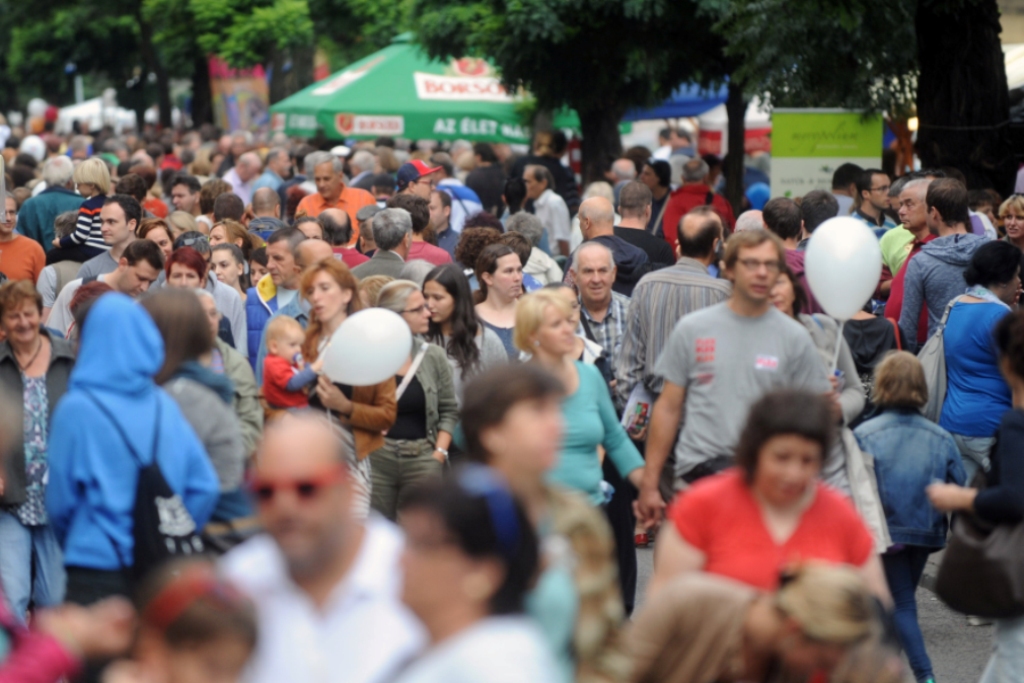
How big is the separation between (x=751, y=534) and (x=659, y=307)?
2937 mm

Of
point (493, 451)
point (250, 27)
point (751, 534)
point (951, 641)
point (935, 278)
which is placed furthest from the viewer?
point (250, 27)

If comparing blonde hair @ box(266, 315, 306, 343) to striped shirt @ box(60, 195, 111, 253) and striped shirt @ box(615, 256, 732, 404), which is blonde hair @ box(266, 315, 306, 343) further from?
striped shirt @ box(60, 195, 111, 253)

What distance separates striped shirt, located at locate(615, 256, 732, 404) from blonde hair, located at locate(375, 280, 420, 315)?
1.09m

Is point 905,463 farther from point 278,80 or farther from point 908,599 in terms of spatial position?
point 278,80

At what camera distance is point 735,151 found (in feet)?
59.4

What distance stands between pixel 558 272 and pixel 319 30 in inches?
907

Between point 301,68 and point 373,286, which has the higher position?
point 373,286

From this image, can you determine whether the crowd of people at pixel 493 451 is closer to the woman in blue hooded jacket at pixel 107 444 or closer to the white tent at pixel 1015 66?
the woman in blue hooded jacket at pixel 107 444

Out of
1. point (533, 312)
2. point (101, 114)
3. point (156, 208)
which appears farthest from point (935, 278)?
point (101, 114)

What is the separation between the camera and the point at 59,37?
4759cm

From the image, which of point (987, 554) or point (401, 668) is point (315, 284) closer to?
point (987, 554)

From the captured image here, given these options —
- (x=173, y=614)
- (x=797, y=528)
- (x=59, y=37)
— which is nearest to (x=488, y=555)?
(x=173, y=614)

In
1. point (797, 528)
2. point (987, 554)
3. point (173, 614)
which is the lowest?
point (987, 554)

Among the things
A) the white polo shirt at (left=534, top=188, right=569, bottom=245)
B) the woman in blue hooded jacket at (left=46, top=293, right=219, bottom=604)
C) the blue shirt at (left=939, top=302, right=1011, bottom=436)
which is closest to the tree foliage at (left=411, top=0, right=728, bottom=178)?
the white polo shirt at (left=534, top=188, right=569, bottom=245)
